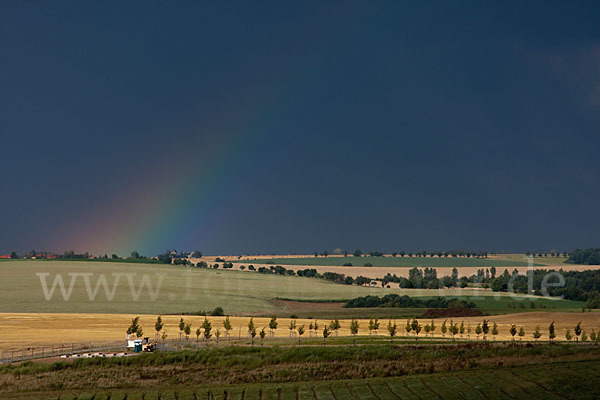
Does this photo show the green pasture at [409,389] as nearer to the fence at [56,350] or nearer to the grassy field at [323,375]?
the grassy field at [323,375]

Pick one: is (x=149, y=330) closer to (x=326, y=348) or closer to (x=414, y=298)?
(x=326, y=348)

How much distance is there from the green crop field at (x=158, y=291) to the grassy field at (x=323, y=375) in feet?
153

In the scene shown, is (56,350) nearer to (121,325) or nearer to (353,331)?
(121,325)

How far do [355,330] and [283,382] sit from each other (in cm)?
3013

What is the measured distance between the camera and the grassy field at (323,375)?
55.6 metres

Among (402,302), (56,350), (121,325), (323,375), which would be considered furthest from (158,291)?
(323,375)

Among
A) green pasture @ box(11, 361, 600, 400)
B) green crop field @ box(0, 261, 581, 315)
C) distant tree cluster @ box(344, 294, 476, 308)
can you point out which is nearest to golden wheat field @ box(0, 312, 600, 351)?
green crop field @ box(0, 261, 581, 315)

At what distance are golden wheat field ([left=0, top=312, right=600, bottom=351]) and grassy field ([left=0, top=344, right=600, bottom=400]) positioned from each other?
1475 centimetres

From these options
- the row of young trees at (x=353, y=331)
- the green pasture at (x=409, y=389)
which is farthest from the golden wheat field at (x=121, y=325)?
the green pasture at (x=409, y=389)

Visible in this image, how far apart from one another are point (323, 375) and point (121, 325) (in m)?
40.9

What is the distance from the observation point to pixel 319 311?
12612cm

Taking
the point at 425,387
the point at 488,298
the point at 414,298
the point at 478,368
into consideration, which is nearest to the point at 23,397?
the point at 425,387

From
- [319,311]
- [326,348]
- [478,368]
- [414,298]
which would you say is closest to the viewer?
[478,368]

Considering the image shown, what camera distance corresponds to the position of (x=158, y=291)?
143m
